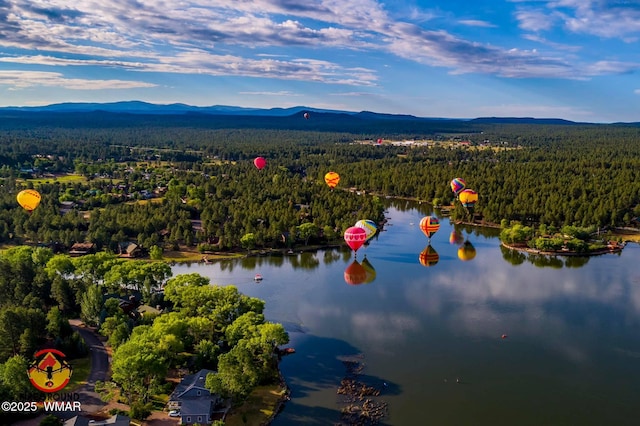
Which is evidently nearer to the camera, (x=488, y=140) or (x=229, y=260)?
(x=229, y=260)

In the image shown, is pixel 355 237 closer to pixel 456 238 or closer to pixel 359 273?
pixel 359 273

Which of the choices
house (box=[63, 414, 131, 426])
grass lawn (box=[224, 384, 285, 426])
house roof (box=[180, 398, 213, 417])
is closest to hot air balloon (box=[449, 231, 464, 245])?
grass lawn (box=[224, 384, 285, 426])

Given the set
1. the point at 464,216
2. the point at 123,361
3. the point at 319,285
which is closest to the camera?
the point at 123,361

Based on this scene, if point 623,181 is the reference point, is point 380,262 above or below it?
below

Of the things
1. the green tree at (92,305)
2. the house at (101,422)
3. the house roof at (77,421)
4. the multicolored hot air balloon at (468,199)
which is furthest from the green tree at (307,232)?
the house roof at (77,421)

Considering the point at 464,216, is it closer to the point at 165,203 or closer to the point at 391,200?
the point at 391,200

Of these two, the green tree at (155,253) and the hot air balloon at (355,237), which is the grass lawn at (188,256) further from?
the hot air balloon at (355,237)

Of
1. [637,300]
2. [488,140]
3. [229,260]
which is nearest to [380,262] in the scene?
[229,260]

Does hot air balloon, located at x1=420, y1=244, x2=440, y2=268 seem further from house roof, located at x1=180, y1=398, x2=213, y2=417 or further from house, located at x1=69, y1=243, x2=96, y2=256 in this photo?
house, located at x1=69, y1=243, x2=96, y2=256
